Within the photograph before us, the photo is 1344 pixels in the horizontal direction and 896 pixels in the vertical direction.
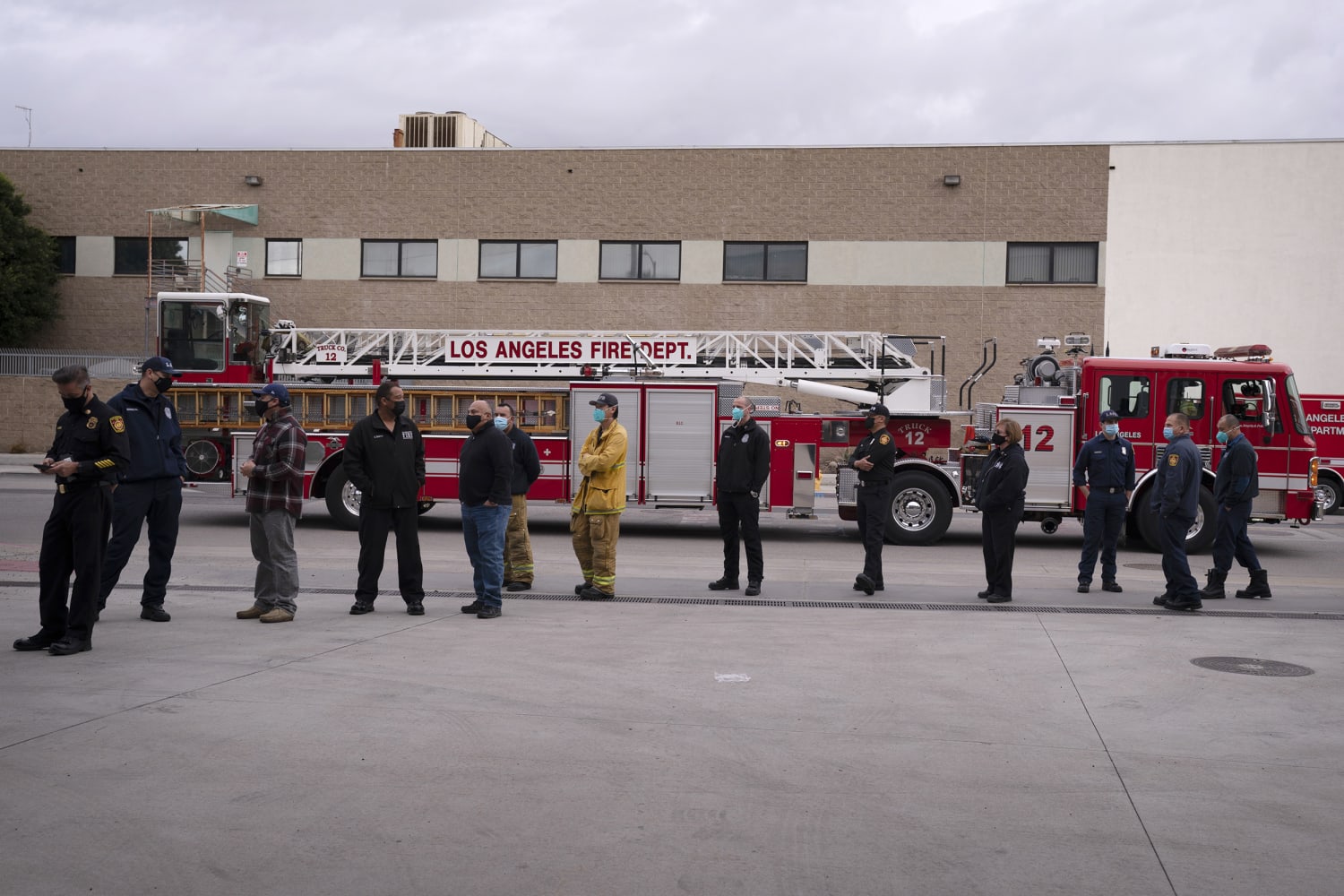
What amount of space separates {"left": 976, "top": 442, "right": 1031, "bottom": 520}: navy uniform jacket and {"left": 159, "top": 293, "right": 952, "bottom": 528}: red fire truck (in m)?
5.59

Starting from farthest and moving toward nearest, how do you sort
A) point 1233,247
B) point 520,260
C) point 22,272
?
point 22,272
point 520,260
point 1233,247

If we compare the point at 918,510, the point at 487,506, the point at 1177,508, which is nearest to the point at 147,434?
the point at 487,506

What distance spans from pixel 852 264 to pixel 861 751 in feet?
86.4

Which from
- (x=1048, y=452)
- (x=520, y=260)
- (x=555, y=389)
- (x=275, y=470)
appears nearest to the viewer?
(x=275, y=470)

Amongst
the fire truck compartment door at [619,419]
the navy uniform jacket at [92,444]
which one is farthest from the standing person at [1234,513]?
the navy uniform jacket at [92,444]

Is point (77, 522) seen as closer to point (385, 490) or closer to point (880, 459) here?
point (385, 490)

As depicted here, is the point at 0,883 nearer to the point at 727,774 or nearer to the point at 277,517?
the point at 727,774

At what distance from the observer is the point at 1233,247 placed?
99.2 ft

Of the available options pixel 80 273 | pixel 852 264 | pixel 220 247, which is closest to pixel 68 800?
pixel 852 264

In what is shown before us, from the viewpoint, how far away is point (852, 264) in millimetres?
31031

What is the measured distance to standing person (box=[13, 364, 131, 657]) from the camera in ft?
24.4

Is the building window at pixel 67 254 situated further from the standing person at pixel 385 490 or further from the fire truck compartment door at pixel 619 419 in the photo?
the standing person at pixel 385 490

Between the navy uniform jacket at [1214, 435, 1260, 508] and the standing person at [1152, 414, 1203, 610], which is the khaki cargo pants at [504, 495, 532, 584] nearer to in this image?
the standing person at [1152, 414, 1203, 610]

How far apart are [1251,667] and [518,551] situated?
6171mm
